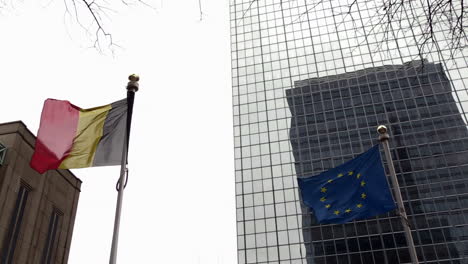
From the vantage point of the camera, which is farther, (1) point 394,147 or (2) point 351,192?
(1) point 394,147

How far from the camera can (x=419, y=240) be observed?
78062mm

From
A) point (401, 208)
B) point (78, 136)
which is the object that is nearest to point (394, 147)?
point (401, 208)

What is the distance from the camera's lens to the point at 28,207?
3834cm

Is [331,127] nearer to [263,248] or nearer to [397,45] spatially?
[397,45]

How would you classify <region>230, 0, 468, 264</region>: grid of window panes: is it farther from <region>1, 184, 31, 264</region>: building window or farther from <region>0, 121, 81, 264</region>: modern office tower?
<region>1, 184, 31, 264</region>: building window

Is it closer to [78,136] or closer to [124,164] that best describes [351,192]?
[124,164]

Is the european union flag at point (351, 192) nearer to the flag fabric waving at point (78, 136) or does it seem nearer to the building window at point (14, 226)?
the flag fabric waving at point (78, 136)

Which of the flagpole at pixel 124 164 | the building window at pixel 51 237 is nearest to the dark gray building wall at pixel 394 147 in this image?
the building window at pixel 51 237

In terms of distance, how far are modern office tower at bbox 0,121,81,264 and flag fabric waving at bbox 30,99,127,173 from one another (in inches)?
1026

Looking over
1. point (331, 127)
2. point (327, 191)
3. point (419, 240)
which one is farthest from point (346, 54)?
point (327, 191)

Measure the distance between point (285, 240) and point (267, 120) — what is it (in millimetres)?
25556

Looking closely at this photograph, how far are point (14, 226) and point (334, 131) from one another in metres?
68.2

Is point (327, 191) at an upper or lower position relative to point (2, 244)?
lower

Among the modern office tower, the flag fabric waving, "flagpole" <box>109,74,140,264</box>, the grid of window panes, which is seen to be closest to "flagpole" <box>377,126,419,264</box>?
"flagpole" <box>109,74,140,264</box>
